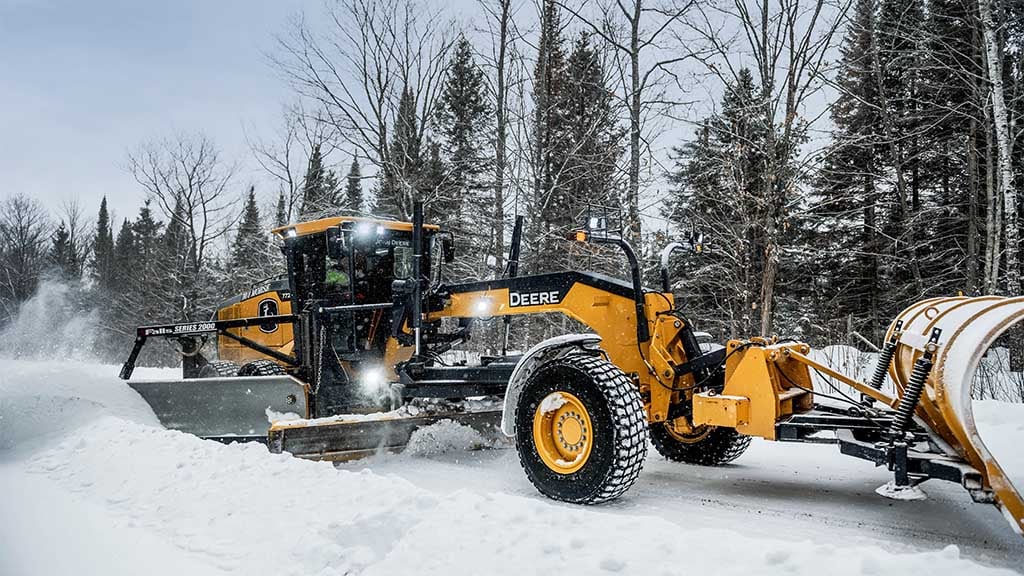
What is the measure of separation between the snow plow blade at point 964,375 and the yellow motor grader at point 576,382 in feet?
0.04

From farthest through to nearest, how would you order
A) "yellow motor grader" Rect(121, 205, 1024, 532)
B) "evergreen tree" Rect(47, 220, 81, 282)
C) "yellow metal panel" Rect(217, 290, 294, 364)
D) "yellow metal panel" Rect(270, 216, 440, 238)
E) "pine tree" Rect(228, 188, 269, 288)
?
"evergreen tree" Rect(47, 220, 81, 282), "pine tree" Rect(228, 188, 269, 288), "yellow metal panel" Rect(217, 290, 294, 364), "yellow metal panel" Rect(270, 216, 440, 238), "yellow motor grader" Rect(121, 205, 1024, 532)

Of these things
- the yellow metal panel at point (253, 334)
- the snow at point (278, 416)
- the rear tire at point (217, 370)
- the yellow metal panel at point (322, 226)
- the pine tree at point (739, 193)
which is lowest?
the snow at point (278, 416)

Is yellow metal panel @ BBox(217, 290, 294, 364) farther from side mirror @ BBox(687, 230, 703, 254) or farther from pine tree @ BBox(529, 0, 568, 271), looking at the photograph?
side mirror @ BBox(687, 230, 703, 254)

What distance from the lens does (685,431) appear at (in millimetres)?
5992

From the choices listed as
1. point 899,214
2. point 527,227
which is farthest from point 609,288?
point 899,214

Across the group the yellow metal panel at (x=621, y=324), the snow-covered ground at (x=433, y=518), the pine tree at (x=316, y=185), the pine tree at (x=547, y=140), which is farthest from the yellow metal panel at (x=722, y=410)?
the pine tree at (x=316, y=185)

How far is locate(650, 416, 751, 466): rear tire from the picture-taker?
6023 millimetres

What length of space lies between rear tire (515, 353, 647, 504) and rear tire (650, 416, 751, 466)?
4.27 feet

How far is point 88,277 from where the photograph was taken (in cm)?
6184

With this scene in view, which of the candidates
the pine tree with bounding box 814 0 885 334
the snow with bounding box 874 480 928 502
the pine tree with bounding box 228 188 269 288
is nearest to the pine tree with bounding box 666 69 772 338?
the pine tree with bounding box 814 0 885 334

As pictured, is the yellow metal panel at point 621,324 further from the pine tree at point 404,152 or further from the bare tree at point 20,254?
the bare tree at point 20,254

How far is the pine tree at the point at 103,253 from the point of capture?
64688 millimetres

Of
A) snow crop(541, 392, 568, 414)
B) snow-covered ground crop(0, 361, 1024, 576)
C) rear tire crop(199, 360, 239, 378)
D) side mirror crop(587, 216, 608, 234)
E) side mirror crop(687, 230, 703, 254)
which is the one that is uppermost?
side mirror crop(587, 216, 608, 234)

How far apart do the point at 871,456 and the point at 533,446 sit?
2.23m
